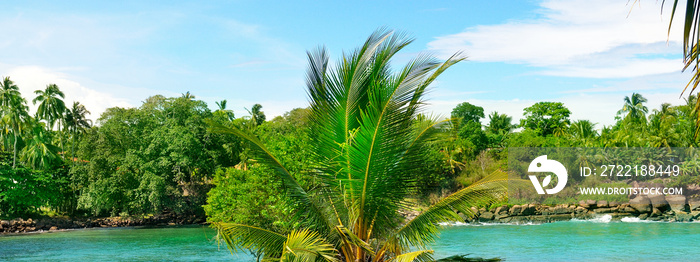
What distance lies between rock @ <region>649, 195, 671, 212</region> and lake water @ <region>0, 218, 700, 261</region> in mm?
3633

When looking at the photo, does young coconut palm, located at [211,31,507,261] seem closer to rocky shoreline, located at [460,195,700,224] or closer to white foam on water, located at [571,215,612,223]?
rocky shoreline, located at [460,195,700,224]

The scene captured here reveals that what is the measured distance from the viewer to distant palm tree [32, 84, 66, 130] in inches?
1566

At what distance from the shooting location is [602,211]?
36438 mm

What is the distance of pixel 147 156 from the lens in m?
35.6

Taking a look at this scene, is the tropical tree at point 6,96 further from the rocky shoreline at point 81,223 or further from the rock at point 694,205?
the rock at point 694,205

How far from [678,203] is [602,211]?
4.73m

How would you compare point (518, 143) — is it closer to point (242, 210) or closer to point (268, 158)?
point (242, 210)

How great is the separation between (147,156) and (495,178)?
3209 centimetres

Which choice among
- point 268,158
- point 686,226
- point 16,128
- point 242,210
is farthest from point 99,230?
point 686,226

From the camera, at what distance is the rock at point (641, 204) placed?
35.7 metres

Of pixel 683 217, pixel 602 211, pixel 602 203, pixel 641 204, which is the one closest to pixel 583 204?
pixel 602 203

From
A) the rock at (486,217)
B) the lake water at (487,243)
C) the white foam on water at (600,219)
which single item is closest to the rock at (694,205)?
the lake water at (487,243)

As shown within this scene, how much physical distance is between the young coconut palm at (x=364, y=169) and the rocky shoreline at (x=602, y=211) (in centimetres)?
2843

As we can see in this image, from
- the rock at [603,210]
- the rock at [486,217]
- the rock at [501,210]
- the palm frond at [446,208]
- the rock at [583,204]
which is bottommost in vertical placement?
the rock at [486,217]
